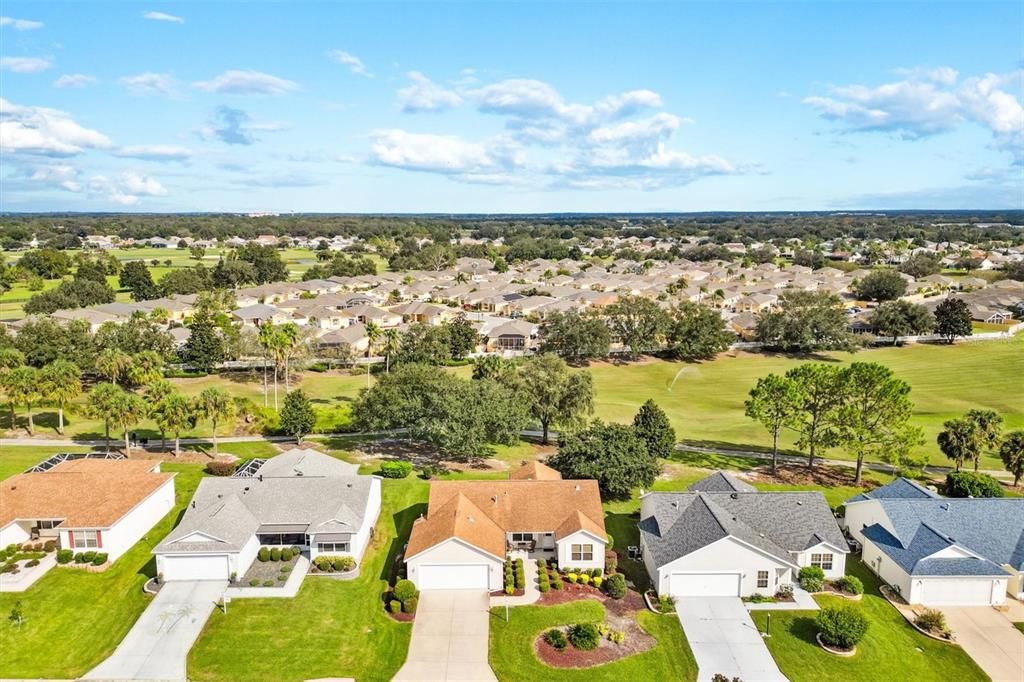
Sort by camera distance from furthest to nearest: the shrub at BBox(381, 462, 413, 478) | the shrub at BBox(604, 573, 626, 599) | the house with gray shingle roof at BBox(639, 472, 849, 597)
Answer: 1. the shrub at BBox(381, 462, 413, 478)
2. the house with gray shingle roof at BBox(639, 472, 849, 597)
3. the shrub at BBox(604, 573, 626, 599)

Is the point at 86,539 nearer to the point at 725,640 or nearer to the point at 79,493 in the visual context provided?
the point at 79,493

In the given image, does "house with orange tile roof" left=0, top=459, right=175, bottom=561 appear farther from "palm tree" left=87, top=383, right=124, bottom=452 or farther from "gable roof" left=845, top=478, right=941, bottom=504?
"gable roof" left=845, top=478, right=941, bottom=504

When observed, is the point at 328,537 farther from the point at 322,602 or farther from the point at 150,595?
the point at 150,595

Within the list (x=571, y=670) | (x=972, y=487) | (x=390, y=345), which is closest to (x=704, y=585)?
(x=571, y=670)

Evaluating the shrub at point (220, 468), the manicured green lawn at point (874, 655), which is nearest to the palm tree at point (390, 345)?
the shrub at point (220, 468)

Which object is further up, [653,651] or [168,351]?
[168,351]

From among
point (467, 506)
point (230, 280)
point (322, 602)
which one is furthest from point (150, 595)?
point (230, 280)

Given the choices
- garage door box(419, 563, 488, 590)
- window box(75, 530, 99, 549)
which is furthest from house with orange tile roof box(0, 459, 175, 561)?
garage door box(419, 563, 488, 590)
